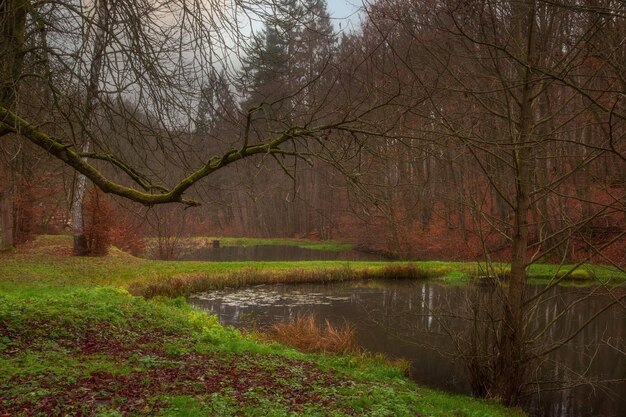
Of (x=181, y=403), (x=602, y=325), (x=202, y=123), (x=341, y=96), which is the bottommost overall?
(x=602, y=325)

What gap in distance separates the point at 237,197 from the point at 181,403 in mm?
44552

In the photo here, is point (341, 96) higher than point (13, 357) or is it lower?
higher

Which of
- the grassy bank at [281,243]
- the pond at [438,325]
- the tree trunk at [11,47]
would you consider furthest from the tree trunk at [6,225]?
the tree trunk at [11,47]

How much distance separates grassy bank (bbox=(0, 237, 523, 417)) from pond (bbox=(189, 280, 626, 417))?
4.37ft

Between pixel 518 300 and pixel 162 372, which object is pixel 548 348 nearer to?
pixel 518 300

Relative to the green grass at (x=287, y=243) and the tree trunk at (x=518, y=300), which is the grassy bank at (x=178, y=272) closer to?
the tree trunk at (x=518, y=300)

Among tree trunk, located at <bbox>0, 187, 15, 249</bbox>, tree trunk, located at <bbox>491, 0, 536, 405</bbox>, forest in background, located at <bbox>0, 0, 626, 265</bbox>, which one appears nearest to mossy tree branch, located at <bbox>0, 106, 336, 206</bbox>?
forest in background, located at <bbox>0, 0, 626, 265</bbox>

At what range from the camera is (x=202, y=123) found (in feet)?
18.1

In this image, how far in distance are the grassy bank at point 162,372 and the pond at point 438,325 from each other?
1332mm

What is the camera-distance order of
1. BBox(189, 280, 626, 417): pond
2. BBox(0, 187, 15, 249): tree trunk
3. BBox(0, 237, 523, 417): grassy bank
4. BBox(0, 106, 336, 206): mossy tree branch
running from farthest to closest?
BBox(0, 187, 15, 249): tree trunk, BBox(189, 280, 626, 417): pond, BBox(0, 106, 336, 206): mossy tree branch, BBox(0, 237, 523, 417): grassy bank

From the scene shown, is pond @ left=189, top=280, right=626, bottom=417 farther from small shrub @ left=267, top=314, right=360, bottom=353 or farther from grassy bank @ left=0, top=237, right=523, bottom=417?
grassy bank @ left=0, top=237, right=523, bottom=417

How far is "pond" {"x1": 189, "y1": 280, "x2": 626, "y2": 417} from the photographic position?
320 inches

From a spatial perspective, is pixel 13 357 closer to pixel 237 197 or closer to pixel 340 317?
pixel 340 317

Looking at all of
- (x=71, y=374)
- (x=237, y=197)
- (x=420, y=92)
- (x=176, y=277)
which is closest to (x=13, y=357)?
(x=71, y=374)
